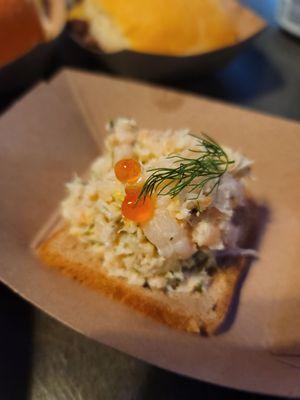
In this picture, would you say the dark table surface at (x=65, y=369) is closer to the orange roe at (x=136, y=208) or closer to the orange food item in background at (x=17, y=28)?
the orange roe at (x=136, y=208)

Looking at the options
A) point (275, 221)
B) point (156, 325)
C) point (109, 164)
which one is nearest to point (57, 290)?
point (156, 325)

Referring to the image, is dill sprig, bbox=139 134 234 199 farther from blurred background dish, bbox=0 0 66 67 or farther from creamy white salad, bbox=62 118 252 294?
blurred background dish, bbox=0 0 66 67

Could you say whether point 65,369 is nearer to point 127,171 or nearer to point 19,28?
point 127,171

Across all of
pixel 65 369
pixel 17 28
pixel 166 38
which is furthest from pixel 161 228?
pixel 17 28

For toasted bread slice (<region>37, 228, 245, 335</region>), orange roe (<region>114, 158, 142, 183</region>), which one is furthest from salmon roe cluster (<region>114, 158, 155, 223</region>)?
toasted bread slice (<region>37, 228, 245, 335</region>)

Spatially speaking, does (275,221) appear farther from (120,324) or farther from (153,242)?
(120,324)

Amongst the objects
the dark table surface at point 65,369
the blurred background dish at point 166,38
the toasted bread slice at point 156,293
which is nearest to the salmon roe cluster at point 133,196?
the toasted bread slice at point 156,293
